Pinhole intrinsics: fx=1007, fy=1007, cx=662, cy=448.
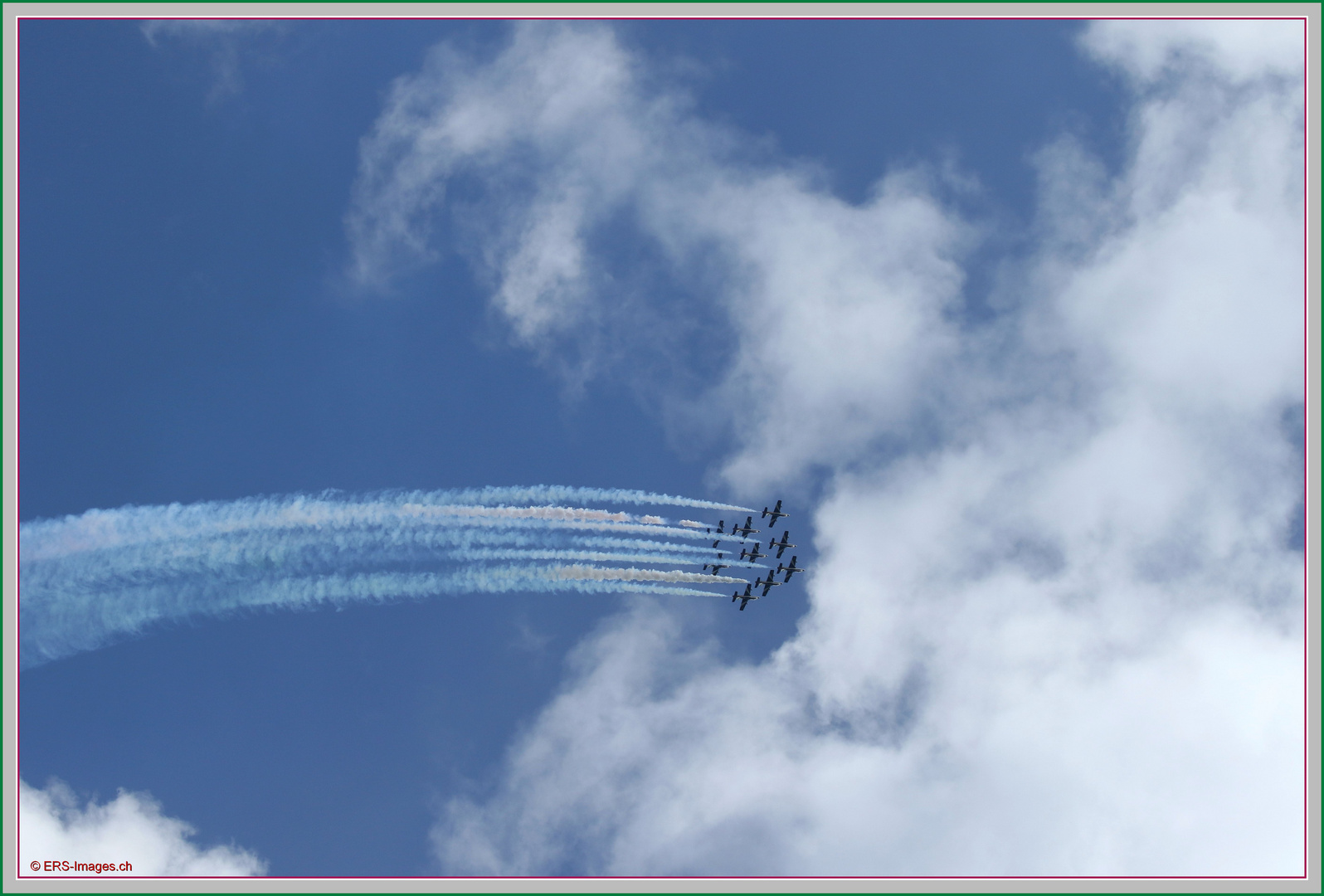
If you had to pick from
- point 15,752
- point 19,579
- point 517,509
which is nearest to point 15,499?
point 19,579

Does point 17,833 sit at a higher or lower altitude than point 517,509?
lower

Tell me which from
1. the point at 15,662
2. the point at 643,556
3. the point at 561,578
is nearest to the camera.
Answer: the point at 15,662

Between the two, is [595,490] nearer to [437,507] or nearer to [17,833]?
[437,507]

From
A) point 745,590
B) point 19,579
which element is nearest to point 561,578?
point 745,590

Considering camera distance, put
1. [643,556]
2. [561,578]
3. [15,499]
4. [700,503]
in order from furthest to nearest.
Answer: [700,503]
[643,556]
[561,578]
[15,499]

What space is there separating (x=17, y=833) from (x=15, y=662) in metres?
11.4

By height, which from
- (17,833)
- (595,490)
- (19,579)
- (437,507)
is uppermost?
(595,490)

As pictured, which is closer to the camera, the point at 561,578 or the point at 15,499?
the point at 15,499

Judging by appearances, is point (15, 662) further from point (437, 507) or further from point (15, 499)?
point (437, 507)

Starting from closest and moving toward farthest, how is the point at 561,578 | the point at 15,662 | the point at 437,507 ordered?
1. the point at 15,662
2. the point at 437,507
3. the point at 561,578

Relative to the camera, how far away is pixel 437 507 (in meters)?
58.0

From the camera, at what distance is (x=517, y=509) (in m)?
61.5

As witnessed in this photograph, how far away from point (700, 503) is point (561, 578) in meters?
14.1

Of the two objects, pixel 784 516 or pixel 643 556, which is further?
pixel 784 516
